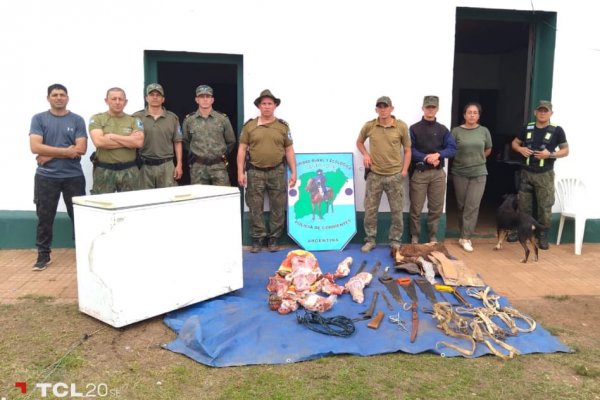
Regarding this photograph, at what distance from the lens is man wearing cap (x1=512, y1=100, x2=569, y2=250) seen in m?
5.84

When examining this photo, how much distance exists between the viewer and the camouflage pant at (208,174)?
551cm

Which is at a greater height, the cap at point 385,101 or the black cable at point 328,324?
the cap at point 385,101

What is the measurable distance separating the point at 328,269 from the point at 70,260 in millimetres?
2787

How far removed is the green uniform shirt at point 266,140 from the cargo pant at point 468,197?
2.20 metres

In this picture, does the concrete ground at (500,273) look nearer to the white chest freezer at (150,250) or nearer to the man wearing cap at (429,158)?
the man wearing cap at (429,158)

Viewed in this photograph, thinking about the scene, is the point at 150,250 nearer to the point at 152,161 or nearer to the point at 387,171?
the point at 152,161

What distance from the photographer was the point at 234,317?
3822 mm

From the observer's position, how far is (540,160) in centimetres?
586

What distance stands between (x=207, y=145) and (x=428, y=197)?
106 inches

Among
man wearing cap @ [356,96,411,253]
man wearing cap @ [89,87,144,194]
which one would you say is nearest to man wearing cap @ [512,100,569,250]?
man wearing cap @ [356,96,411,253]

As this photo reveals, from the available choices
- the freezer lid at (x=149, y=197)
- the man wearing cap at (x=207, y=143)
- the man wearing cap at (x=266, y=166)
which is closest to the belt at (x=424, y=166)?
the man wearing cap at (x=266, y=166)

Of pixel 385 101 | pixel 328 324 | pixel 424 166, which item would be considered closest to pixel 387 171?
pixel 424 166

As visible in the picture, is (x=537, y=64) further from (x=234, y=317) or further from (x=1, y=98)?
(x=1, y=98)

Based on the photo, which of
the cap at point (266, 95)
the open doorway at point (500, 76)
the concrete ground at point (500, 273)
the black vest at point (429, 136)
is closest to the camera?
the concrete ground at point (500, 273)
